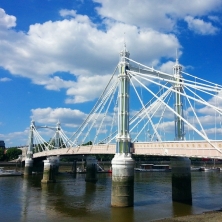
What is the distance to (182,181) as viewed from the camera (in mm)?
33281

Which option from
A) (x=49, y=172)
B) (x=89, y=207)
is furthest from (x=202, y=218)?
(x=49, y=172)

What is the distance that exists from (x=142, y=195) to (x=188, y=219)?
47.0ft

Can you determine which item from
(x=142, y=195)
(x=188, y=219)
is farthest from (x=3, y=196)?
(x=188, y=219)

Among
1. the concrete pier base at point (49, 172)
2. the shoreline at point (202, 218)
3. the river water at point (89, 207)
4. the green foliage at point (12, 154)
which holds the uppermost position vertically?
the green foliage at point (12, 154)

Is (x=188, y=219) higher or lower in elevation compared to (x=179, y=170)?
lower

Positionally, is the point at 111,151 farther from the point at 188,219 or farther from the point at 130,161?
the point at 188,219

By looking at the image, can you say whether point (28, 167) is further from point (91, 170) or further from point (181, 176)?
point (181, 176)

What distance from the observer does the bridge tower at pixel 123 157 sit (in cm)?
2961

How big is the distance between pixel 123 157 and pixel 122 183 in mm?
2617

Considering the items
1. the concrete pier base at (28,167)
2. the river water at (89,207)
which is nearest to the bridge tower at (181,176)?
the river water at (89,207)

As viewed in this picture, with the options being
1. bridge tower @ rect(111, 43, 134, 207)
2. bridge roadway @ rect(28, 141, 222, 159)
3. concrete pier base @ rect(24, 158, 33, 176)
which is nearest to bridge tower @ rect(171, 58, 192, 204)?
bridge roadway @ rect(28, 141, 222, 159)

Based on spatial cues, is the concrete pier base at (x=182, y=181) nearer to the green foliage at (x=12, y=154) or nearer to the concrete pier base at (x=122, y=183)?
the concrete pier base at (x=122, y=183)

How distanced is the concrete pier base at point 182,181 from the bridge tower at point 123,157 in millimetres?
6094

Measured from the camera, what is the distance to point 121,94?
109 ft
